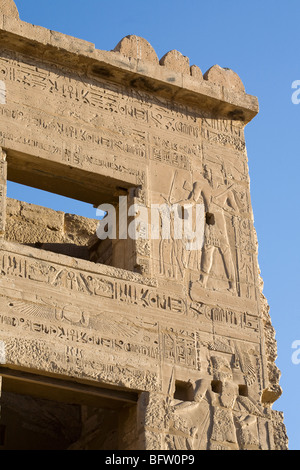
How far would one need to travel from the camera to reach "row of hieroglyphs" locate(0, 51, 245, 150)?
33.9 feet

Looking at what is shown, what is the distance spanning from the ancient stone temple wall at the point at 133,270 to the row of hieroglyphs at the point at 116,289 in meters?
0.01

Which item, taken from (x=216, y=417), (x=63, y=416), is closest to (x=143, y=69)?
(x=216, y=417)

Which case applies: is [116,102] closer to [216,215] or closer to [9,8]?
[9,8]

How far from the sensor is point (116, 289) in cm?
979

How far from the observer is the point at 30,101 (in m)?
10.2

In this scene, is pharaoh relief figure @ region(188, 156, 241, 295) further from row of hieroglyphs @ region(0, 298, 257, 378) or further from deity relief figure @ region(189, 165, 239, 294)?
row of hieroglyphs @ region(0, 298, 257, 378)

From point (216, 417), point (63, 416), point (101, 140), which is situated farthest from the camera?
point (63, 416)

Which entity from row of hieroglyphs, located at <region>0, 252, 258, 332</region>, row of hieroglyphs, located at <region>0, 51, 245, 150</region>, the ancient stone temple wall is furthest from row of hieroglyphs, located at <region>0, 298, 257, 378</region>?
row of hieroglyphs, located at <region>0, 51, 245, 150</region>

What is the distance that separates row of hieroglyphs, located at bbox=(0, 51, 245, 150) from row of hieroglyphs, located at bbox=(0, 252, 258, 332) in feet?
4.99

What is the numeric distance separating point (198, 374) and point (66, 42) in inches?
123

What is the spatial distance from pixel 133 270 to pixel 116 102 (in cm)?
162

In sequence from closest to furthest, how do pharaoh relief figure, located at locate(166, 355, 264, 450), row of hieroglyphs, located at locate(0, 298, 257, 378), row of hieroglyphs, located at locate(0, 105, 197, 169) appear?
1. row of hieroglyphs, located at locate(0, 298, 257, 378)
2. pharaoh relief figure, located at locate(166, 355, 264, 450)
3. row of hieroglyphs, located at locate(0, 105, 197, 169)

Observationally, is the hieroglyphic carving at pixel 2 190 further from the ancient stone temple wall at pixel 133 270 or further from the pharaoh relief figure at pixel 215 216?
the pharaoh relief figure at pixel 215 216
